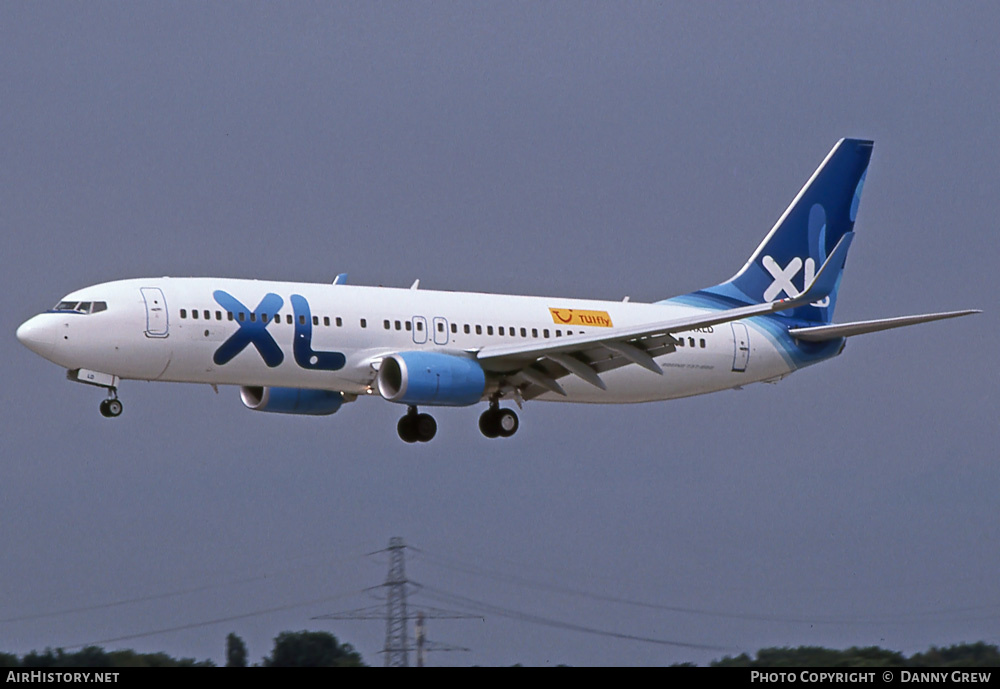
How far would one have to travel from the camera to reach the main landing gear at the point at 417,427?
190 ft

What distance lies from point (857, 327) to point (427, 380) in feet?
46.5

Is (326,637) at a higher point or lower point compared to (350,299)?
lower

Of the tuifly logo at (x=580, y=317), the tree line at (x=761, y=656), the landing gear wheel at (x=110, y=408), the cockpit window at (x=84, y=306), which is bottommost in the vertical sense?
the tree line at (x=761, y=656)

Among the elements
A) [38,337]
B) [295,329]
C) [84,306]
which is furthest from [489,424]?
[38,337]

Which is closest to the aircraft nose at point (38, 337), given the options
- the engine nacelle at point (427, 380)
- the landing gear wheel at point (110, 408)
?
the landing gear wheel at point (110, 408)

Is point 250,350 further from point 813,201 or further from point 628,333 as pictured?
point 813,201

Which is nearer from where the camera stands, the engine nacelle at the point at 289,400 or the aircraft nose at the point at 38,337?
the aircraft nose at the point at 38,337

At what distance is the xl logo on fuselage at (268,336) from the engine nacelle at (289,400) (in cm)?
515

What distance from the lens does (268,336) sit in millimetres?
52156

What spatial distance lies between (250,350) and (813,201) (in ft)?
75.1

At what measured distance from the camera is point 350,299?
54.2m

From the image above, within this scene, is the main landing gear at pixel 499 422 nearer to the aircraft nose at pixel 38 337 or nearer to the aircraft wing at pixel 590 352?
the aircraft wing at pixel 590 352
